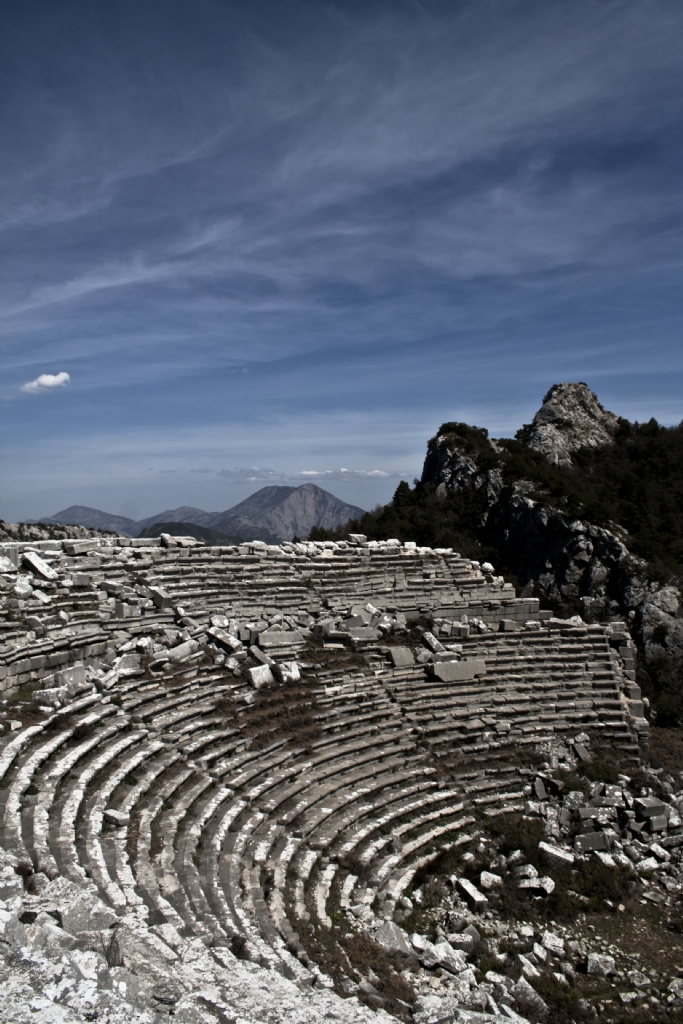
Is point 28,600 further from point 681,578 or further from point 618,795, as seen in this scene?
point 681,578

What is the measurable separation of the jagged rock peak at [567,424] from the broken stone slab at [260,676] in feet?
157

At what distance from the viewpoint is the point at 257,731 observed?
1251cm

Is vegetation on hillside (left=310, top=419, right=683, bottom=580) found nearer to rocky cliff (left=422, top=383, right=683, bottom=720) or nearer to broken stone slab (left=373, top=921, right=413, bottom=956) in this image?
rocky cliff (left=422, top=383, right=683, bottom=720)

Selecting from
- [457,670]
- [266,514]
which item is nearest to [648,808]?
[457,670]

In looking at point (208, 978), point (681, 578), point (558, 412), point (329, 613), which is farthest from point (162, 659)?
point (558, 412)

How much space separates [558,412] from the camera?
62.3 m

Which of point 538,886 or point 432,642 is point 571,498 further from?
point 538,886

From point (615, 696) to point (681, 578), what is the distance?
87.6 feet

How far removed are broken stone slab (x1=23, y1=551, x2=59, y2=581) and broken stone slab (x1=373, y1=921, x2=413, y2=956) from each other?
11447mm

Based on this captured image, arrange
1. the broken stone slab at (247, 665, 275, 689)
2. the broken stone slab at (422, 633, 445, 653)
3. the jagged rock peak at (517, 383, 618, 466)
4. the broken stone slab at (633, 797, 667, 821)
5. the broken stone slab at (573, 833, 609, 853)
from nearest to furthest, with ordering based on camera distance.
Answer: the broken stone slab at (573, 833, 609, 853) → the broken stone slab at (633, 797, 667, 821) → the broken stone slab at (247, 665, 275, 689) → the broken stone slab at (422, 633, 445, 653) → the jagged rock peak at (517, 383, 618, 466)

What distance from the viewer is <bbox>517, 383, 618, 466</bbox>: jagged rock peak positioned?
58.9 meters

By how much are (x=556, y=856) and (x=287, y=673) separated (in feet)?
21.5

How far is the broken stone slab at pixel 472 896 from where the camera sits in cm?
1000

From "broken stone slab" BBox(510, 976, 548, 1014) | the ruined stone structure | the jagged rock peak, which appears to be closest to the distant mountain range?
the jagged rock peak
